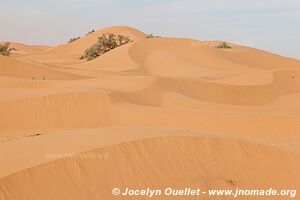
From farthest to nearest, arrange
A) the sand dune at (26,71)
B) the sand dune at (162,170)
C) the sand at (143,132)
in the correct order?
the sand dune at (26,71), the sand at (143,132), the sand dune at (162,170)

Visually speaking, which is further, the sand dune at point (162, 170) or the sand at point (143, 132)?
the sand at point (143, 132)

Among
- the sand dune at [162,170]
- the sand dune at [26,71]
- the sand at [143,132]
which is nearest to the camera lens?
the sand dune at [162,170]

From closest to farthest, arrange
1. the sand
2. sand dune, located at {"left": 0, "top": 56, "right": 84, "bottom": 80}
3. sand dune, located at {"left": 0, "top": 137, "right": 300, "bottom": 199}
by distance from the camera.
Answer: sand dune, located at {"left": 0, "top": 137, "right": 300, "bottom": 199} → the sand → sand dune, located at {"left": 0, "top": 56, "right": 84, "bottom": 80}

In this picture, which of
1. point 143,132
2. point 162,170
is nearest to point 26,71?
point 143,132

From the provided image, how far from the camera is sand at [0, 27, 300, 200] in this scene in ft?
21.0

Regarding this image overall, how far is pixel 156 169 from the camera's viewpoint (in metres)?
6.98

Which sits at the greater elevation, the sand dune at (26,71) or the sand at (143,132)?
the sand at (143,132)

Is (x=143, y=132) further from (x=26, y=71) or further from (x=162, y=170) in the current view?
(x=26, y=71)

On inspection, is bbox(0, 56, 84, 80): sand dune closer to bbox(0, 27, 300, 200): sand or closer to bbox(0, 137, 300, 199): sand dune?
bbox(0, 27, 300, 200): sand

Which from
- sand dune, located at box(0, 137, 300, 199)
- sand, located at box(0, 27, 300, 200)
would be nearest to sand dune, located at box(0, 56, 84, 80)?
sand, located at box(0, 27, 300, 200)

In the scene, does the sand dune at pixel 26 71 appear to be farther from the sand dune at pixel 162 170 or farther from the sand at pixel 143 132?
the sand dune at pixel 162 170

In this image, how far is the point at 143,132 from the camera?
27.0 feet

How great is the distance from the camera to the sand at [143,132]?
252 inches

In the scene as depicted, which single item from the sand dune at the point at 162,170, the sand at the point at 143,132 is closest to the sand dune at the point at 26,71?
the sand at the point at 143,132
